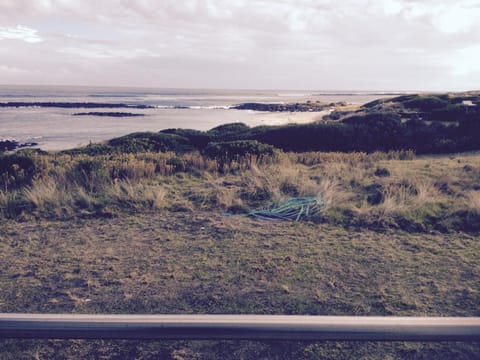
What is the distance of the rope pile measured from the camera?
6629 mm

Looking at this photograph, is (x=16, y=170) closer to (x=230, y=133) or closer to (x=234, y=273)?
(x=234, y=273)

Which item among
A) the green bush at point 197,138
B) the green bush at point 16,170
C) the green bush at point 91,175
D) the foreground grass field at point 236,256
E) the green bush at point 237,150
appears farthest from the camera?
the green bush at point 197,138

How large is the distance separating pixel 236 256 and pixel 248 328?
269 centimetres

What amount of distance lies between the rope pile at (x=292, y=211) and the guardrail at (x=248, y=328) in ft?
13.6

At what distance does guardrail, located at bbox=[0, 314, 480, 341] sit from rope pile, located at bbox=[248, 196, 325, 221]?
415cm

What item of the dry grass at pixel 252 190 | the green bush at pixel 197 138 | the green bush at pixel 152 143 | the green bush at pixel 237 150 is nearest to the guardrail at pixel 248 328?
the dry grass at pixel 252 190

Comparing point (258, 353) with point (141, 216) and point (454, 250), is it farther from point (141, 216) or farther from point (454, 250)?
point (141, 216)

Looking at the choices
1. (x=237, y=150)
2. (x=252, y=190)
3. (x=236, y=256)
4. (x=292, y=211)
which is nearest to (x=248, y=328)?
(x=236, y=256)

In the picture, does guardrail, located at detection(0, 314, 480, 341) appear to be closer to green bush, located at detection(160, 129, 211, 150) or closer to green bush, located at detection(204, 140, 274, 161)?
green bush, located at detection(204, 140, 274, 161)

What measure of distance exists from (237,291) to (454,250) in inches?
119

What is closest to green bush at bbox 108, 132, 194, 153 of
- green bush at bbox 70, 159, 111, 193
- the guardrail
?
green bush at bbox 70, 159, 111, 193

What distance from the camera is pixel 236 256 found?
4984 millimetres

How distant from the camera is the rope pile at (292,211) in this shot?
6.63 meters

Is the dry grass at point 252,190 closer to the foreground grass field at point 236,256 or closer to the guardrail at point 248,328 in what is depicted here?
the foreground grass field at point 236,256
